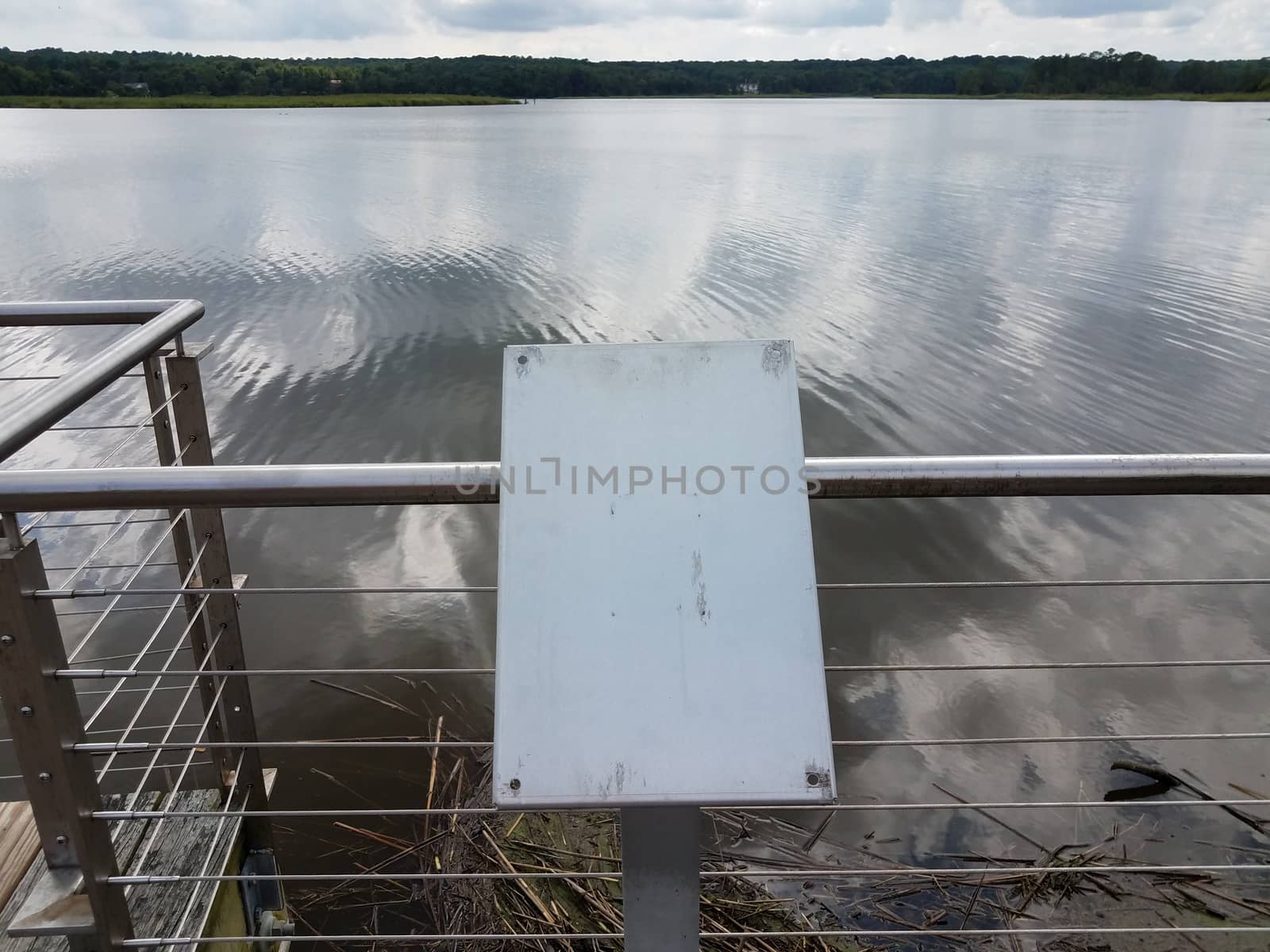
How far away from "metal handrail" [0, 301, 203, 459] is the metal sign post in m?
0.73

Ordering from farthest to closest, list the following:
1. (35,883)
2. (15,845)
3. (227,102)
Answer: (227,102)
(15,845)
(35,883)

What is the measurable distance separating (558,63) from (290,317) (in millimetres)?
82670

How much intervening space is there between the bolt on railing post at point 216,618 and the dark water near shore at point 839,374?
2137 mm

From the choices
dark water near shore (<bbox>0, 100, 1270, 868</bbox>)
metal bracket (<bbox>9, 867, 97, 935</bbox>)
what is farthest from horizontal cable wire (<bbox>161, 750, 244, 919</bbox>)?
dark water near shore (<bbox>0, 100, 1270, 868</bbox>)

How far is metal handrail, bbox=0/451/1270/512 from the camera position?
1.27m

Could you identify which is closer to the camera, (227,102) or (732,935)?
(732,935)

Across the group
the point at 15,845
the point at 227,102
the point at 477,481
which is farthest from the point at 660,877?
the point at 227,102

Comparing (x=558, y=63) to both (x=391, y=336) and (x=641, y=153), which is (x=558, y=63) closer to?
(x=641, y=153)

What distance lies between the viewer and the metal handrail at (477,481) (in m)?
1.27

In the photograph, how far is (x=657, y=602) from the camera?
1197 mm

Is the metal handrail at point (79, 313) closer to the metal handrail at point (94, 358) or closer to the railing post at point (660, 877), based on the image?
the metal handrail at point (94, 358)

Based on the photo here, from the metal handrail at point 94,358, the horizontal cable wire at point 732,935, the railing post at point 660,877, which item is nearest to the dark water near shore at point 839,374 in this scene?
the horizontal cable wire at point 732,935

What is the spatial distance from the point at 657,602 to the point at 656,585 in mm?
22

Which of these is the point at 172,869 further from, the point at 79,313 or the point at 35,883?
the point at 79,313
